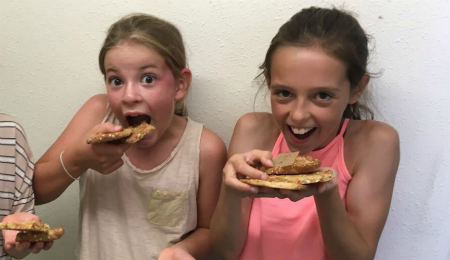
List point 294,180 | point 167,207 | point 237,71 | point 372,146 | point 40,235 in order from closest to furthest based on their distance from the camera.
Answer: point 294,180 < point 40,235 < point 372,146 < point 167,207 < point 237,71

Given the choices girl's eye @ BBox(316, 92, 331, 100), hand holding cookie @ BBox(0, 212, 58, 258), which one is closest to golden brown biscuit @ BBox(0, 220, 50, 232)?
hand holding cookie @ BBox(0, 212, 58, 258)

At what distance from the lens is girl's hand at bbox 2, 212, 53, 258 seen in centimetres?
102

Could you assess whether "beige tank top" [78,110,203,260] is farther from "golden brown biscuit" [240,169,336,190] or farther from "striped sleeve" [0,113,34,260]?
"golden brown biscuit" [240,169,336,190]

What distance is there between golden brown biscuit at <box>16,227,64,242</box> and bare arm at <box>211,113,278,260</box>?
0.35 metres

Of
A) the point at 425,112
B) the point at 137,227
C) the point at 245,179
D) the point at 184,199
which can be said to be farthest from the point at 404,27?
the point at 137,227

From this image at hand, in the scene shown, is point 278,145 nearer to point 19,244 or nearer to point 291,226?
point 291,226

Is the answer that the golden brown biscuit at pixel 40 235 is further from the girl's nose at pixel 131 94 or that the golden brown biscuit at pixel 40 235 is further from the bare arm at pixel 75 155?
the girl's nose at pixel 131 94

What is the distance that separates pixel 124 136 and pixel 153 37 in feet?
0.85

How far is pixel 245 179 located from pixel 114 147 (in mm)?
342

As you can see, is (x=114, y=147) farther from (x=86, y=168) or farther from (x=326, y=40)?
(x=326, y=40)

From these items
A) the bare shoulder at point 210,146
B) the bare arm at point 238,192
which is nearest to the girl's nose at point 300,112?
the bare arm at point 238,192

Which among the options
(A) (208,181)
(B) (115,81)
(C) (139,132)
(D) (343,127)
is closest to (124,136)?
(C) (139,132)

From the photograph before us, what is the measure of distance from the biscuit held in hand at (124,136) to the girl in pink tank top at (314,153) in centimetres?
21

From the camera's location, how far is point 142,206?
1.22 metres
